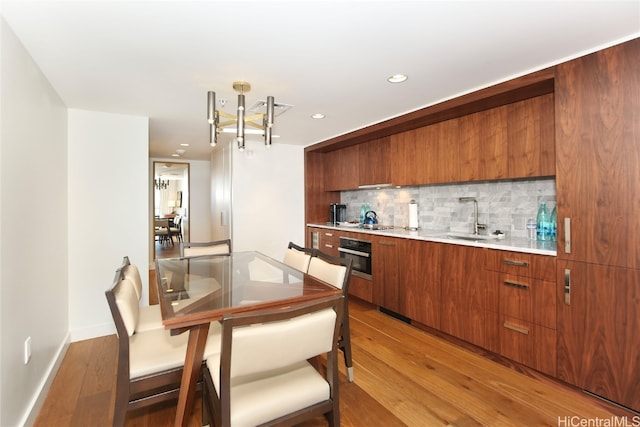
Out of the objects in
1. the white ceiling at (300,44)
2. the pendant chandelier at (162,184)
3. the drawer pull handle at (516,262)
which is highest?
the pendant chandelier at (162,184)

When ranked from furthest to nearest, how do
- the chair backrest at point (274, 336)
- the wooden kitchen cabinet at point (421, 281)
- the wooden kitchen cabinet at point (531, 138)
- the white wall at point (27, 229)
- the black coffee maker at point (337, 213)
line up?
the black coffee maker at point (337, 213)
the wooden kitchen cabinet at point (421, 281)
the wooden kitchen cabinet at point (531, 138)
the white wall at point (27, 229)
the chair backrest at point (274, 336)

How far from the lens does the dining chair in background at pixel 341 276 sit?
2.14 m

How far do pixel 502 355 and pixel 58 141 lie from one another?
161 inches

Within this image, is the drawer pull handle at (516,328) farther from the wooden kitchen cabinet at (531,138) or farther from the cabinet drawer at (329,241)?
the cabinet drawer at (329,241)

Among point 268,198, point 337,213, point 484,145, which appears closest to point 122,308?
point 484,145

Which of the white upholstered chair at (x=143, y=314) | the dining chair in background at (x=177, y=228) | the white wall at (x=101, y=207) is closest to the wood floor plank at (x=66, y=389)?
the white wall at (x=101, y=207)

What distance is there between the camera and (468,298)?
2.75 meters

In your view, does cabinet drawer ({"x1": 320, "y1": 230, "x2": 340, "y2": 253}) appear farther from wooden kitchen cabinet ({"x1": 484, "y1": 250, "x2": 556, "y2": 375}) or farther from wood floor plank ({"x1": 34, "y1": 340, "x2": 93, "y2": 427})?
wood floor plank ({"x1": 34, "y1": 340, "x2": 93, "y2": 427})

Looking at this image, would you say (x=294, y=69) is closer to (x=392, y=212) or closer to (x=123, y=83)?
(x=123, y=83)

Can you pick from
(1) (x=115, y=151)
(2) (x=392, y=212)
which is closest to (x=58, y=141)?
Result: (1) (x=115, y=151)

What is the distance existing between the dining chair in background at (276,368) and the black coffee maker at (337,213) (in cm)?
375

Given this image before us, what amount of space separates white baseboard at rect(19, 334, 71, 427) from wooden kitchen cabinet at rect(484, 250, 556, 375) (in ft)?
10.5

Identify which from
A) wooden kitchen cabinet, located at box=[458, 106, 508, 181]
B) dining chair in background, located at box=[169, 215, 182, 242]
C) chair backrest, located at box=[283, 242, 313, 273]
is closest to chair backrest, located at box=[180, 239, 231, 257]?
chair backrest, located at box=[283, 242, 313, 273]

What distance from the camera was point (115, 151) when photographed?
3.25 metres
